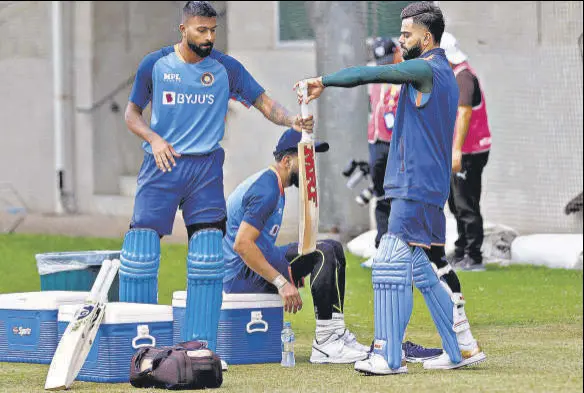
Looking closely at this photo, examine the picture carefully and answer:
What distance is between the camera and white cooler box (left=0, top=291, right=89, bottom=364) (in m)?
8.79

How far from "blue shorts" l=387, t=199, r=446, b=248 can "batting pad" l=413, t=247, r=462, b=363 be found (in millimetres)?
76

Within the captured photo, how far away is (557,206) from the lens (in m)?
16.3

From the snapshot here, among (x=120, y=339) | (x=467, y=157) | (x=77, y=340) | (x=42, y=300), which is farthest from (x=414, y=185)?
(x=467, y=157)

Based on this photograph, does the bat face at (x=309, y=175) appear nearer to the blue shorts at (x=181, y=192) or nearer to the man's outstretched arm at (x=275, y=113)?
the man's outstretched arm at (x=275, y=113)

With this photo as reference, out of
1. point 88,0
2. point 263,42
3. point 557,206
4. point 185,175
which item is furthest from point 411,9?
point 88,0

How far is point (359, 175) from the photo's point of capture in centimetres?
1508

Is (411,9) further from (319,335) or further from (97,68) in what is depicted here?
(97,68)

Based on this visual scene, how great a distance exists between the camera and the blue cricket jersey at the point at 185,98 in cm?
846

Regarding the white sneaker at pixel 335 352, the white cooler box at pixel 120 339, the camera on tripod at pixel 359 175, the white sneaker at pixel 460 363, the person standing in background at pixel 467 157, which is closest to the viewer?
the white cooler box at pixel 120 339

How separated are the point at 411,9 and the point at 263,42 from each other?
34.1ft

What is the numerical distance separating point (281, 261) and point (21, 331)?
1446 mm

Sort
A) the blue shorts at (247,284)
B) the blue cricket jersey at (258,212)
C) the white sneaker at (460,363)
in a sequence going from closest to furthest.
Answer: the white sneaker at (460,363)
the blue cricket jersey at (258,212)
the blue shorts at (247,284)

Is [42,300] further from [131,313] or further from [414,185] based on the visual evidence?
[414,185]

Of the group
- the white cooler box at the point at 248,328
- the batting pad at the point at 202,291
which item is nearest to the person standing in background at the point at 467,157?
the white cooler box at the point at 248,328
